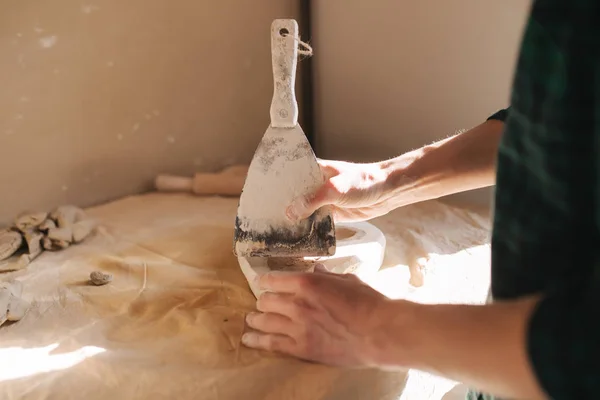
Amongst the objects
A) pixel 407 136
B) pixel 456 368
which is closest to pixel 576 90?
pixel 456 368

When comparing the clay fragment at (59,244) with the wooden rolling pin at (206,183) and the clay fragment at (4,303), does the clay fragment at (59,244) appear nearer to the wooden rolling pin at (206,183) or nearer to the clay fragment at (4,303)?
the clay fragment at (4,303)

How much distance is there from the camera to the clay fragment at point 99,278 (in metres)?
1.04

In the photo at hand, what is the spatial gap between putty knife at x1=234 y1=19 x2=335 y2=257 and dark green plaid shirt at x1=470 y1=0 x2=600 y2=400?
0.43 metres

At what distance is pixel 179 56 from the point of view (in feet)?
5.15

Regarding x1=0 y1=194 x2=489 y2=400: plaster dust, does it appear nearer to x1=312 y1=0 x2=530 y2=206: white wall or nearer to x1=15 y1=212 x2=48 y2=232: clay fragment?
x1=15 y1=212 x2=48 y2=232: clay fragment

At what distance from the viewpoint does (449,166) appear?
36.5 inches

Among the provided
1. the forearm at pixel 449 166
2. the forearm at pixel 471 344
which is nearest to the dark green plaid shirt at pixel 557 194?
the forearm at pixel 471 344

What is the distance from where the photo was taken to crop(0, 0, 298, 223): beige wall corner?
4.34 ft

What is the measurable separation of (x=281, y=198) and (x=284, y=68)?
0.20 m

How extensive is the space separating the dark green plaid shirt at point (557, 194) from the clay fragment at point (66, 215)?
3.26 feet

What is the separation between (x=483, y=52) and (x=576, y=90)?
104 cm

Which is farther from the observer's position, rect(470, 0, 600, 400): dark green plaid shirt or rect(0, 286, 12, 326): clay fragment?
rect(0, 286, 12, 326): clay fragment

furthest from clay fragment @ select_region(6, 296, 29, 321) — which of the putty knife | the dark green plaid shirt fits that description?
the dark green plaid shirt

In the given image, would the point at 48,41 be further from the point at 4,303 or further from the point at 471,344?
the point at 471,344
